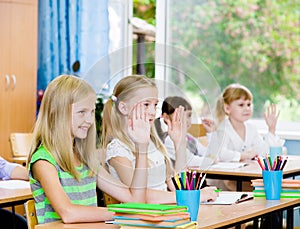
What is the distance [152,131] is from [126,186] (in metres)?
0.23

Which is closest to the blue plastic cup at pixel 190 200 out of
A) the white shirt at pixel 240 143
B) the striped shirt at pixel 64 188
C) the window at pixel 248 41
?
the striped shirt at pixel 64 188

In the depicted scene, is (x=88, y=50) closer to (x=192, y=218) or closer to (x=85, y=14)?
(x=85, y=14)

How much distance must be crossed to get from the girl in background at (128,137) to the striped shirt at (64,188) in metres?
0.16

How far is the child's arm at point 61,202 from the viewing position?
2383mm

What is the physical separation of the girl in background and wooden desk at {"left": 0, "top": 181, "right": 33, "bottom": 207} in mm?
591

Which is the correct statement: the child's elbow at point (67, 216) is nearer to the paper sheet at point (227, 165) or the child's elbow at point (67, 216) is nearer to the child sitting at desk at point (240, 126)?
the paper sheet at point (227, 165)

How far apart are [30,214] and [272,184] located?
989 millimetres

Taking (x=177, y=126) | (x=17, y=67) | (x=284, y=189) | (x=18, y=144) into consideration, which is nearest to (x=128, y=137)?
(x=177, y=126)

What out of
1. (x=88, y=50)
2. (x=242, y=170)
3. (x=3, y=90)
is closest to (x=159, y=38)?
(x=88, y=50)

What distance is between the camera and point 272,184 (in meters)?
2.96

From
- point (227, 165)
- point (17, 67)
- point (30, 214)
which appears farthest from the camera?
point (17, 67)

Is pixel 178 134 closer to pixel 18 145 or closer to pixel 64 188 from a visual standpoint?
pixel 64 188

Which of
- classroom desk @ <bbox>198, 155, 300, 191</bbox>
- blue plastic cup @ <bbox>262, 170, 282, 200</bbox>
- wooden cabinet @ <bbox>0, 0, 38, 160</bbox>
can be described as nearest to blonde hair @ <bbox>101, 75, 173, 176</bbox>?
blue plastic cup @ <bbox>262, 170, 282, 200</bbox>

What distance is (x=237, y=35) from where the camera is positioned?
6.19 metres
